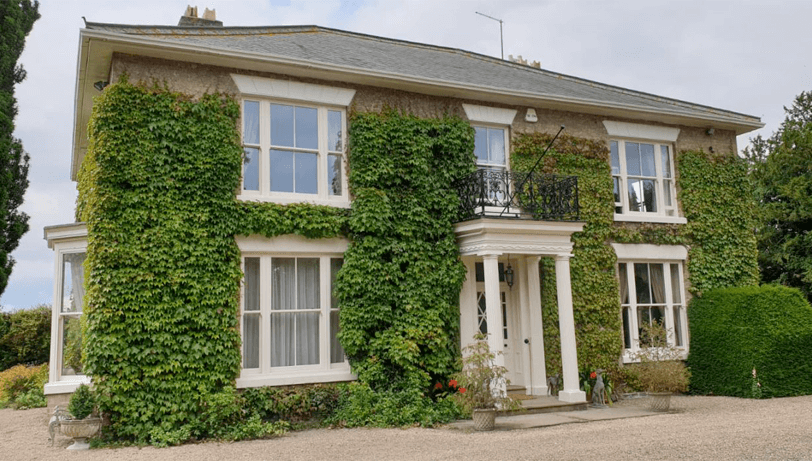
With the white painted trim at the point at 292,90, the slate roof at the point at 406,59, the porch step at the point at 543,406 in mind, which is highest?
the slate roof at the point at 406,59

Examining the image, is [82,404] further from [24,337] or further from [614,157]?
Result: [614,157]

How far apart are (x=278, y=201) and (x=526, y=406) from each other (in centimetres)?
574

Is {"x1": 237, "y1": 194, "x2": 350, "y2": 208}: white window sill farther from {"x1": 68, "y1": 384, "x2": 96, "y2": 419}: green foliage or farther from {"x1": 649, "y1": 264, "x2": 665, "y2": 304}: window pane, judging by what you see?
{"x1": 649, "y1": 264, "x2": 665, "y2": 304}: window pane

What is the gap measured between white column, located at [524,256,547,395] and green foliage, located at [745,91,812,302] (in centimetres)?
1295

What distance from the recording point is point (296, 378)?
1119 centimetres

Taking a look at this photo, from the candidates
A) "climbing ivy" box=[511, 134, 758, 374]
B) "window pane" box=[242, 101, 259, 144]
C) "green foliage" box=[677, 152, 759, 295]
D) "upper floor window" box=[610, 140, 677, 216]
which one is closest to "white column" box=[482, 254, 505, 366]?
"climbing ivy" box=[511, 134, 758, 374]

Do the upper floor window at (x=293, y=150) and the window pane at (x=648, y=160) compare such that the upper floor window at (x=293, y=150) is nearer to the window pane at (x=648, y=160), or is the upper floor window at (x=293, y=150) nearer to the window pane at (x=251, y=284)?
the window pane at (x=251, y=284)

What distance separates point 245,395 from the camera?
34.9ft

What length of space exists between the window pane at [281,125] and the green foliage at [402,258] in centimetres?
114

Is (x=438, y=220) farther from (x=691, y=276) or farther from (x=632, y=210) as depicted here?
(x=691, y=276)

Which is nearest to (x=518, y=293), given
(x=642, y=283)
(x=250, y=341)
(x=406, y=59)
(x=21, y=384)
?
(x=642, y=283)

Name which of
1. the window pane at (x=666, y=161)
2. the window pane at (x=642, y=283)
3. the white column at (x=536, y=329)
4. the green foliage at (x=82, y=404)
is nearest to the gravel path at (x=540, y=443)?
the green foliage at (x=82, y=404)

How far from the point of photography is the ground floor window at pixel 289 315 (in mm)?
11219

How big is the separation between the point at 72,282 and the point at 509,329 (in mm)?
8343
